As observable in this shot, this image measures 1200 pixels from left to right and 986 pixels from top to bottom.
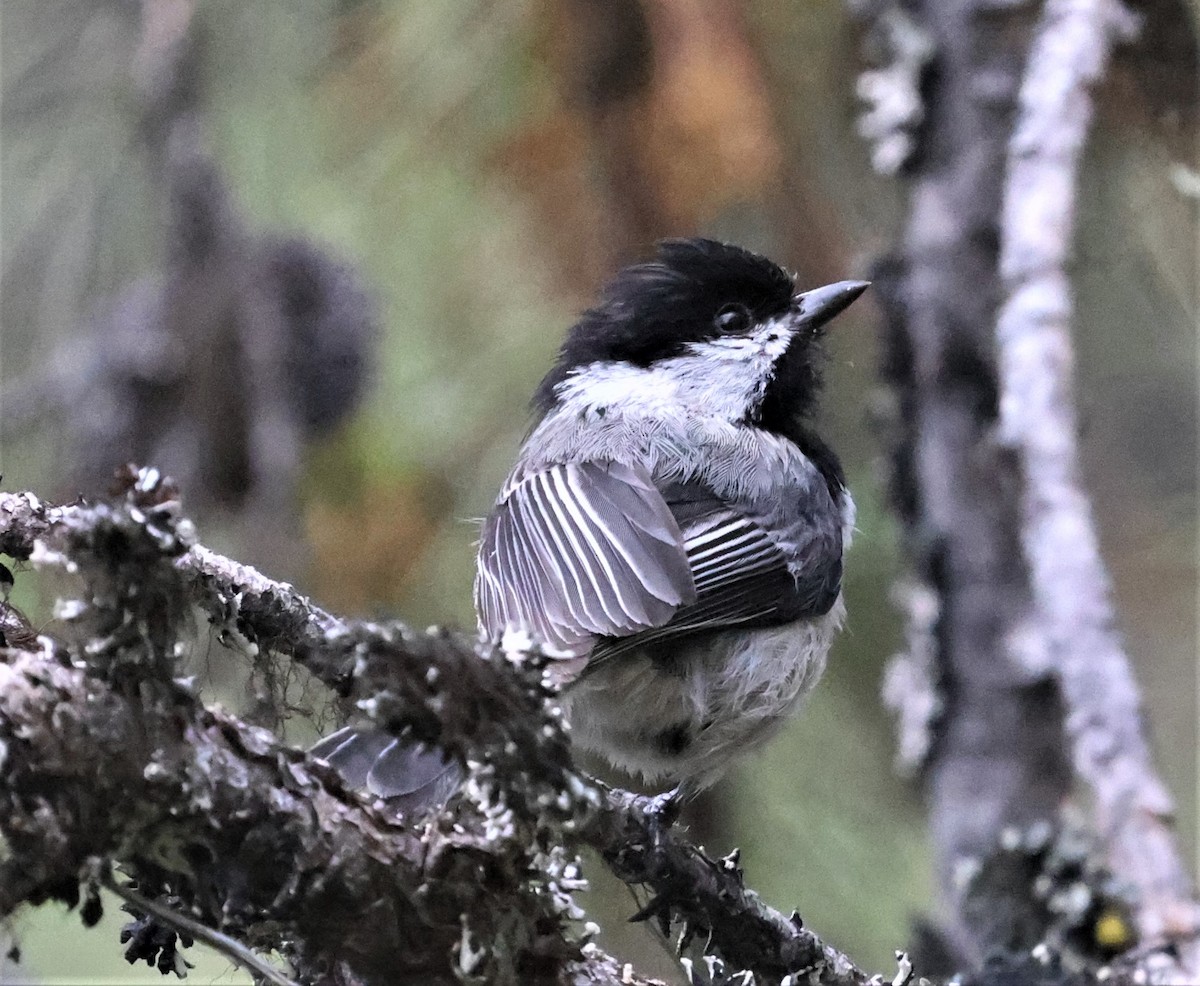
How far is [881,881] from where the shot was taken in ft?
7.57

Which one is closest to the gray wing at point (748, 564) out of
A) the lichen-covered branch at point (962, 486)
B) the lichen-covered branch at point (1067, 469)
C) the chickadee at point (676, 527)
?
the chickadee at point (676, 527)

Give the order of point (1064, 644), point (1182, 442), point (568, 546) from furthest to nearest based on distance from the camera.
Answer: point (1182, 442)
point (1064, 644)
point (568, 546)

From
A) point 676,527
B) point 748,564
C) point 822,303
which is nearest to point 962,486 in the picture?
point 822,303

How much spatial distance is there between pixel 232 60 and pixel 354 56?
21 cm

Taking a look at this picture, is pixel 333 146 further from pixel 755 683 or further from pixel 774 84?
pixel 755 683

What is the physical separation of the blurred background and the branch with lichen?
1.20 meters

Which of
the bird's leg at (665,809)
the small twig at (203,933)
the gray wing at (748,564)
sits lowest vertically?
the small twig at (203,933)

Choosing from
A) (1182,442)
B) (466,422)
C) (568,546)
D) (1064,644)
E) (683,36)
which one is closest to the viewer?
(568,546)

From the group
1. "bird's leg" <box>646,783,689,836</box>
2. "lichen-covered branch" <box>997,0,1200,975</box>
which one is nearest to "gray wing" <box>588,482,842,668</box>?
"bird's leg" <box>646,783,689,836</box>

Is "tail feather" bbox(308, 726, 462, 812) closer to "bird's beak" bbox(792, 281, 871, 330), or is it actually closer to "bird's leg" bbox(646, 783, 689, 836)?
"bird's leg" bbox(646, 783, 689, 836)

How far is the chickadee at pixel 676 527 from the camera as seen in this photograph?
1509mm

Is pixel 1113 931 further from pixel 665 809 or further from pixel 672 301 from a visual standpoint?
pixel 672 301

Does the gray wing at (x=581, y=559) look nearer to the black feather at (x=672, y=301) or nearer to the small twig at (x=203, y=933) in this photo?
the black feather at (x=672, y=301)

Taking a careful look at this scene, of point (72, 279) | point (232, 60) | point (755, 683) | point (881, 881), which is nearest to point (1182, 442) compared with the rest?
point (881, 881)
